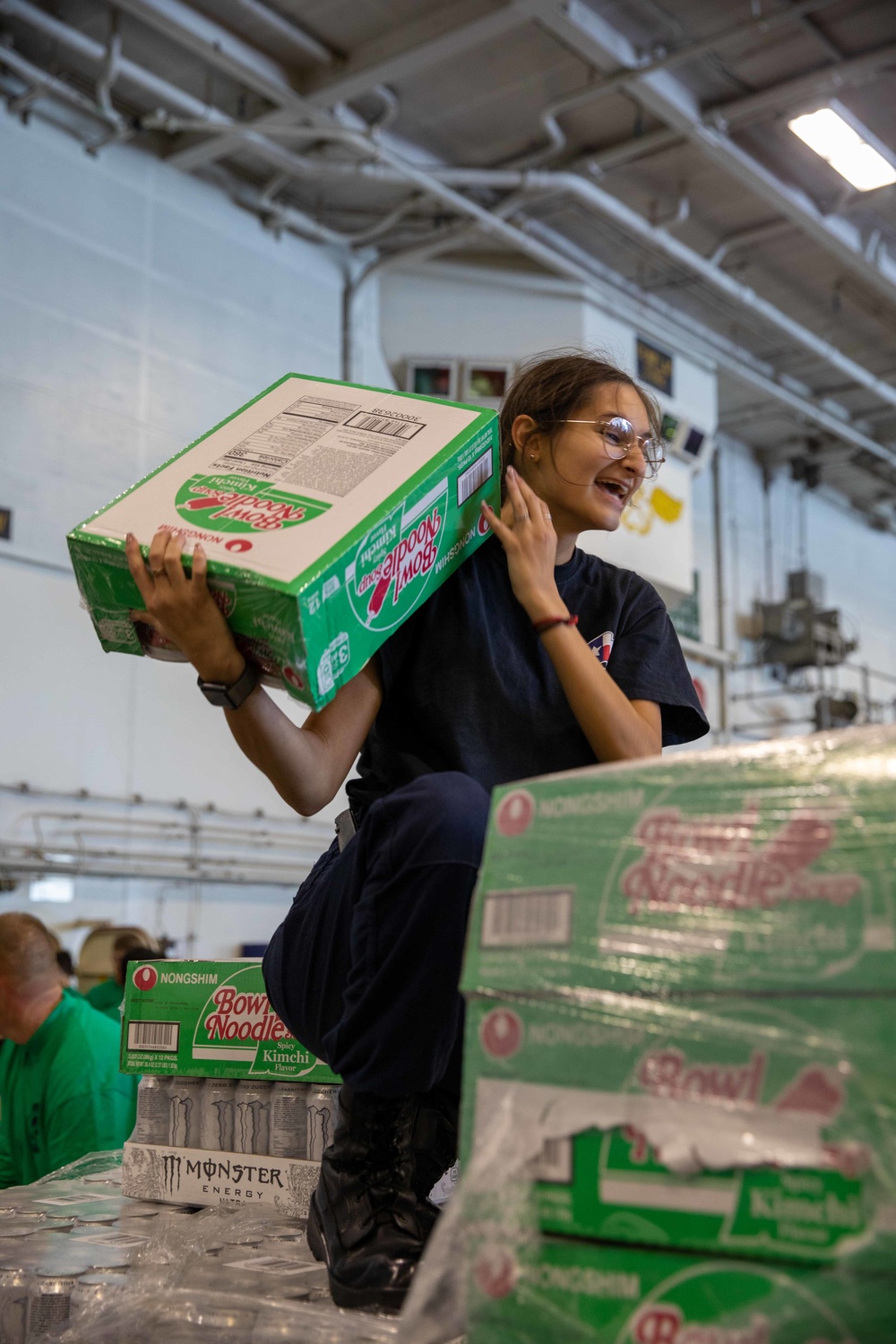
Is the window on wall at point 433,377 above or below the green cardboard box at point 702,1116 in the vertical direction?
above

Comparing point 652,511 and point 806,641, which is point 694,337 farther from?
point 806,641

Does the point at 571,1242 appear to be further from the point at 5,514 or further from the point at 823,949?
the point at 5,514

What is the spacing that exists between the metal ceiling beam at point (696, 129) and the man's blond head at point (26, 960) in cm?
496

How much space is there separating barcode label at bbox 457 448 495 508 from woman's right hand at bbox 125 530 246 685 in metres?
0.34

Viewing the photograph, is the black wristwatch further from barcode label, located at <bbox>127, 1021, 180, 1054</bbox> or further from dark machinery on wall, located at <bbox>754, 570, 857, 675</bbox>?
dark machinery on wall, located at <bbox>754, 570, 857, 675</bbox>

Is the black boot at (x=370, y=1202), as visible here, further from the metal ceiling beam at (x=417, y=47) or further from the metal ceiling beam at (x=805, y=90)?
the metal ceiling beam at (x=805, y=90)

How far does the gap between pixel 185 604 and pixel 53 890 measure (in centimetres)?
569

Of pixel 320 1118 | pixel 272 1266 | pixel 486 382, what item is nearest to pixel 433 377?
pixel 486 382

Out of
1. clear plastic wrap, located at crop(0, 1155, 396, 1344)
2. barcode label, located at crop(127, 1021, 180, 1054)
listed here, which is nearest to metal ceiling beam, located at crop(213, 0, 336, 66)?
barcode label, located at crop(127, 1021, 180, 1054)

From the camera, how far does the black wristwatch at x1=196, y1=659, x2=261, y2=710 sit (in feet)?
4.62

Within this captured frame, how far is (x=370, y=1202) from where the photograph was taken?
1.35m

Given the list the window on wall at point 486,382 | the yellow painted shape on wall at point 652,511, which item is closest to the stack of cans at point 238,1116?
the window on wall at point 486,382

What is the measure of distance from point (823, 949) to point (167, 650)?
3.19 feet

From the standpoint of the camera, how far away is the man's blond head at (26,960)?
3541 millimetres
